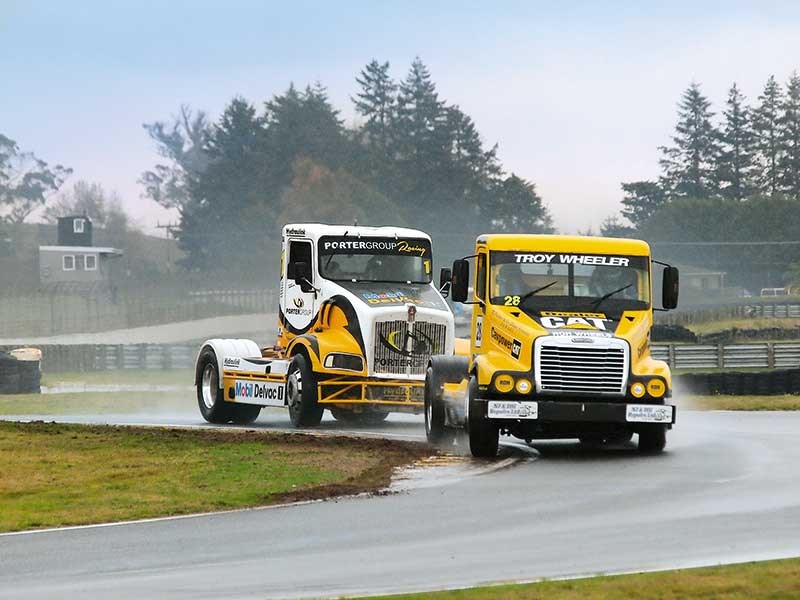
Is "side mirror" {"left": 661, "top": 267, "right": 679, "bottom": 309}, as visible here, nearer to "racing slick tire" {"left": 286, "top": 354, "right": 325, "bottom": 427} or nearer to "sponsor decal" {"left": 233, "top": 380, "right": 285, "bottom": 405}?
"racing slick tire" {"left": 286, "top": 354, "right": 325, "bottom": 427}

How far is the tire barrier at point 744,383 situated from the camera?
110 feet

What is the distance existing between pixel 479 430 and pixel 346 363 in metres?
5.76

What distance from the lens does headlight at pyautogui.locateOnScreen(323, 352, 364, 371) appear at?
23.9m

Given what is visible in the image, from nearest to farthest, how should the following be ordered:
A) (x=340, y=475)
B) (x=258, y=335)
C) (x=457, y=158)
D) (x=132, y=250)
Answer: (x=340, y=475), (x=258, y=335), (x=457, y=158), (x=132, y=250)

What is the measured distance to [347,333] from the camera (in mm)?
24109

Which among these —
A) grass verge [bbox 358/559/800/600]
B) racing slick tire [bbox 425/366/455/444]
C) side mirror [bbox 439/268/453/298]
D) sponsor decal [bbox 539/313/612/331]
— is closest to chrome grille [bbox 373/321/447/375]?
side mirror [bbox 439/268/453/298]

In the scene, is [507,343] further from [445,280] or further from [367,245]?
[367,245]

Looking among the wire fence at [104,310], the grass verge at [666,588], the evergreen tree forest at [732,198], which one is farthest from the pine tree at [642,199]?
the grass verge at [666,588]

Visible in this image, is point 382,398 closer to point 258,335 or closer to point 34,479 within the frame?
point 34,479

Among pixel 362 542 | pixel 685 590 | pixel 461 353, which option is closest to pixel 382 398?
pixel 461 353

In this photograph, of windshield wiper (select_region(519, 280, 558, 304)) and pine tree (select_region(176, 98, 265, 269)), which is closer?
windshield wiper (select_region(519, 280, 558, 304))

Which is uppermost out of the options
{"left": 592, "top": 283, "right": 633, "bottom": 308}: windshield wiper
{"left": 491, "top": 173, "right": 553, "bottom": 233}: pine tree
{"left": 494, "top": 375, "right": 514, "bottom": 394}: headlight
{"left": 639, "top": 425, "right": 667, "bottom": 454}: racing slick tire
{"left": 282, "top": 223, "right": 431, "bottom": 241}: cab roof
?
{"left": 491, "top": 173, "right": 553, "bottom": 233}: pine tree

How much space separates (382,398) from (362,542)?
1169 centimetres

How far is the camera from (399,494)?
15406mm
